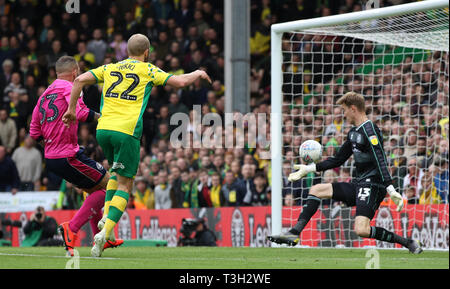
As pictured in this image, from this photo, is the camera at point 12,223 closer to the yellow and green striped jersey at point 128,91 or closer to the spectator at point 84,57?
the spectator at point 84,57

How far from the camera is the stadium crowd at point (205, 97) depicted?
1335cm

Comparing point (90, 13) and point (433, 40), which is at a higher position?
point (90, 13)

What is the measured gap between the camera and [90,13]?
21297 millimetres

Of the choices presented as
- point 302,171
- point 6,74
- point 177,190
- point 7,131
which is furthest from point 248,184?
point 6,74

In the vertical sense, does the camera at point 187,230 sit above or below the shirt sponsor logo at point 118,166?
Answer: below

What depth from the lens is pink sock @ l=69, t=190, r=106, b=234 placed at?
825 cm

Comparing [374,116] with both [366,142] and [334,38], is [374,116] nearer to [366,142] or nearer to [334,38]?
[334,38]

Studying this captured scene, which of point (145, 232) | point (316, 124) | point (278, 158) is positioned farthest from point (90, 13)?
point (278, 158)

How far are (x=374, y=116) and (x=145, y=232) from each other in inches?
176

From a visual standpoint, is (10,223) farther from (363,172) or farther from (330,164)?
(363,172)

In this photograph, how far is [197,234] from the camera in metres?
13.9

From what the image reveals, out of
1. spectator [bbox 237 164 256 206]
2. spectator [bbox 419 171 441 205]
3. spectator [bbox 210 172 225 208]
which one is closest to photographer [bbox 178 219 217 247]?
spectator [bbox 210 172 225 208]

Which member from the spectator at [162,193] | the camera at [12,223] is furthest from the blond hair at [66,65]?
the camera at [12,223]

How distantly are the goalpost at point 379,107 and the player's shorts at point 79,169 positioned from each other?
3.75 m
